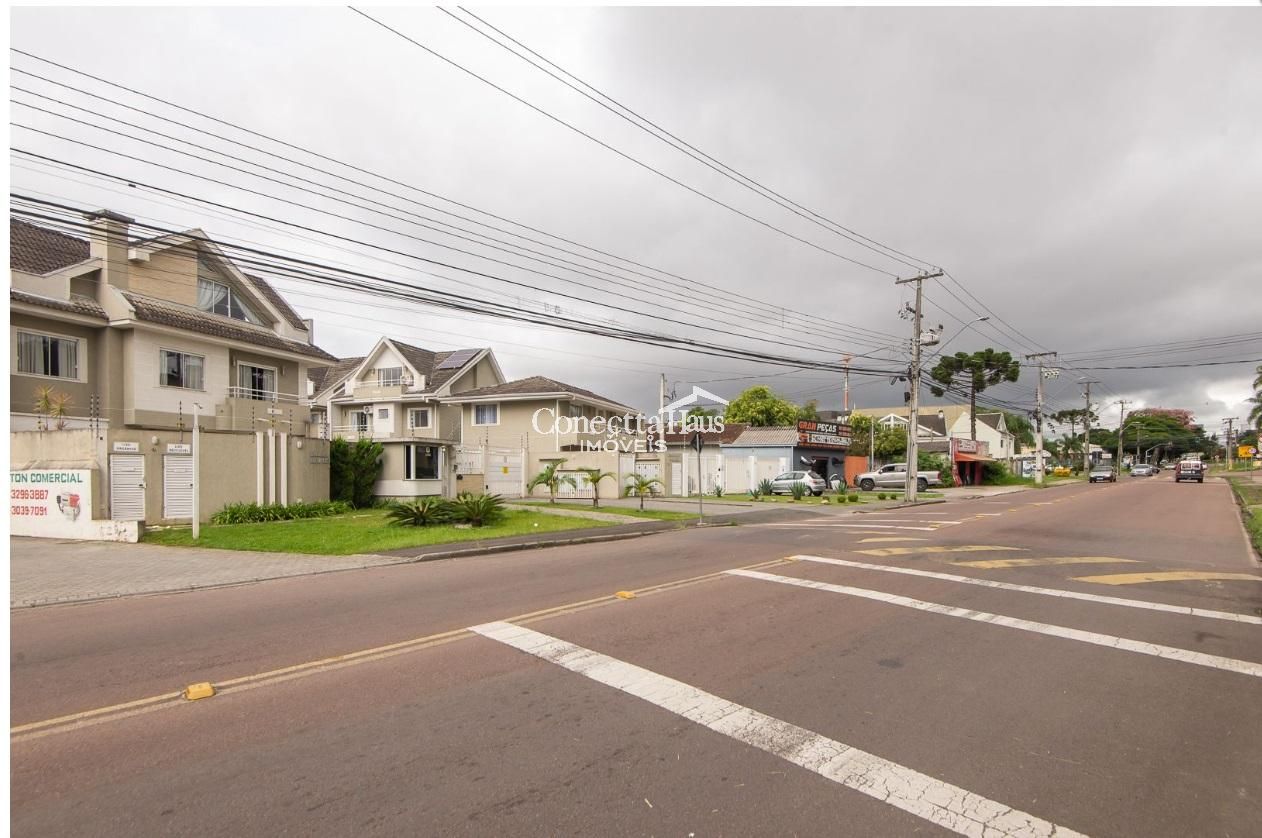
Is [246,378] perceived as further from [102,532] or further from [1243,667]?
[1243,667]

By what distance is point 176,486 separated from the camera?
706 inches

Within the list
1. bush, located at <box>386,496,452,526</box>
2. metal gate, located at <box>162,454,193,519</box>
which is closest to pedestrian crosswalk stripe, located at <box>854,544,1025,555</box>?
bush, located at <box>386,496,452,526</box>

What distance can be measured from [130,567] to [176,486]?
299 inches

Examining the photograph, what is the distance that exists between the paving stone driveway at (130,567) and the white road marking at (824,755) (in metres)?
7.21

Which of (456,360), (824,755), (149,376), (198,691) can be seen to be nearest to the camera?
(824,755)

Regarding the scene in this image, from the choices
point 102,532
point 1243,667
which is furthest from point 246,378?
point 1243,667

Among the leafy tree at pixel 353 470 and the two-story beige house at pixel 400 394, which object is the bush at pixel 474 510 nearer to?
the leafy tree at pixel 353 470

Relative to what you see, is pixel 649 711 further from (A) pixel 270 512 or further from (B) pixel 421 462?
(B) pixel 421 462

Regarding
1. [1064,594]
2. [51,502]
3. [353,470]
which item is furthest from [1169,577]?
[353,470]

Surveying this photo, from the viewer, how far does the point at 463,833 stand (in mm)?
3193

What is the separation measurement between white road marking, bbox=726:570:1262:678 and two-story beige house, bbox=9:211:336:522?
53.9 feet

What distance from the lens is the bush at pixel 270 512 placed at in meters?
18.7

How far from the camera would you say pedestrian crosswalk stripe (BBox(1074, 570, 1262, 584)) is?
31.9 ft

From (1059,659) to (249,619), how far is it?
8.33 m
